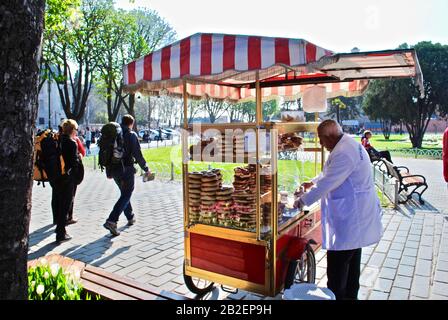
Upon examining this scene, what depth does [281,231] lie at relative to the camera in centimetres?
331

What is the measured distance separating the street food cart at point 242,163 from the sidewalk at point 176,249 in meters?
0.71

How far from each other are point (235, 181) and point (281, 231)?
71cm

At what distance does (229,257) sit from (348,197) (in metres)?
1.25

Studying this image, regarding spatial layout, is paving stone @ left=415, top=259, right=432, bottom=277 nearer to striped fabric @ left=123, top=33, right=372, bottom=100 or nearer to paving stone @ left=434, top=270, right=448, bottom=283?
paving stone @ left=434, top=270, right=448, bottom=283

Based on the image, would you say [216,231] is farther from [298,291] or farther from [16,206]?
[16,206]

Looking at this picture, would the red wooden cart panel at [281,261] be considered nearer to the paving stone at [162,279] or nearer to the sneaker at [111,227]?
the paving stone at [162,279]

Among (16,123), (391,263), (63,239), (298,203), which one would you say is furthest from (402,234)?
(16,123)

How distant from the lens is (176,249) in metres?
5.35

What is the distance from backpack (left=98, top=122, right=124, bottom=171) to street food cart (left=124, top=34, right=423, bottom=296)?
1.93 m

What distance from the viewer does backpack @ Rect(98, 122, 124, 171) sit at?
567 centimetres

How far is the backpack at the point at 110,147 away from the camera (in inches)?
223

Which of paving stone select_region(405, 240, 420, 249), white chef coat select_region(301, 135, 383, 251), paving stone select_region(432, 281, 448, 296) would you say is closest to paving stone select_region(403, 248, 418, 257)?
paving stone select_region(405, 240, 420, 249)

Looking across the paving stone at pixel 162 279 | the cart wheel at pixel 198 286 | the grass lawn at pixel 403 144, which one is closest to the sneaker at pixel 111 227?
the paving stone at pixel 162 279

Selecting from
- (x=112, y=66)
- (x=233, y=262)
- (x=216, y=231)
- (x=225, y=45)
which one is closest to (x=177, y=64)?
(x=225, y=45)
